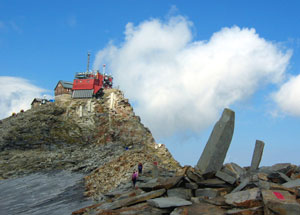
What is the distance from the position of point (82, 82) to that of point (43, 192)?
53967 mm

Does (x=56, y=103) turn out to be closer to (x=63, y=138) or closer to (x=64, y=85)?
(x=64, y=85)

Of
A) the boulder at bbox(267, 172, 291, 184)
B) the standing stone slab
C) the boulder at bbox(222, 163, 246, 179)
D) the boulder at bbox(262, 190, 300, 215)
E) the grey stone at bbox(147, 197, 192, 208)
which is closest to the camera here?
the boulder at bbox(262, 190, 300, 215)

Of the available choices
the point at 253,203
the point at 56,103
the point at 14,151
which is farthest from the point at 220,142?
the point at 56,103

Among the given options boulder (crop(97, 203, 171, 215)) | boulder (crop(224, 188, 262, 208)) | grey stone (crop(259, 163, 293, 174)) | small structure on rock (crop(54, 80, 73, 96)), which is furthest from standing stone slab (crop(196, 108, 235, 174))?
small structure on rock (crop(54, 80, 73, 96))

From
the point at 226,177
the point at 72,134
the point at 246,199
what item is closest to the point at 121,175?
the point at 226,177

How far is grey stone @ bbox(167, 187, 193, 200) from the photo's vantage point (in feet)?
33.9

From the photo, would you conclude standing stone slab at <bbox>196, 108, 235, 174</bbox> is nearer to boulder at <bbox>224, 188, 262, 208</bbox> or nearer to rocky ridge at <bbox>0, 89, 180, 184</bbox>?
boulder at <bbox>224, 188, 262, 208</bbox>

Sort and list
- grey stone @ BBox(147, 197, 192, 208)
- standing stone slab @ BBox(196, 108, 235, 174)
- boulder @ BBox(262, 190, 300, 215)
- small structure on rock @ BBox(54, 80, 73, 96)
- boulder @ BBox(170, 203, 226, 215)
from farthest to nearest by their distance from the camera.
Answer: small structure on rock @ BBox(54, 80, 73, 96) → standing stone slab @ BBox(196, 108, 235, 174) → grey stone @ BBox(147, 197, 192, 208) → boulder @ BBox(170, 203, 226, 215) → boulder @ BBox(262, 190, 300, 215)

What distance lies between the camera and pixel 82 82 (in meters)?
74.8

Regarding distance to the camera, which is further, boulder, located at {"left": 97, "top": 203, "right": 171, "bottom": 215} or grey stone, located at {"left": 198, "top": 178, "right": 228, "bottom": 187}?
grey stone, located at {"left": 198, "top": 178, "right": 228, "bottom": 187}

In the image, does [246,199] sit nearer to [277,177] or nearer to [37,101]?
[277,177]

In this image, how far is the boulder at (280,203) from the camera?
292 inches

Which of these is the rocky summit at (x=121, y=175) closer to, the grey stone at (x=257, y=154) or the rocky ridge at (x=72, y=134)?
the grey stone at (x=257, y=154)

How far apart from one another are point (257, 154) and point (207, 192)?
5084 millimetres
